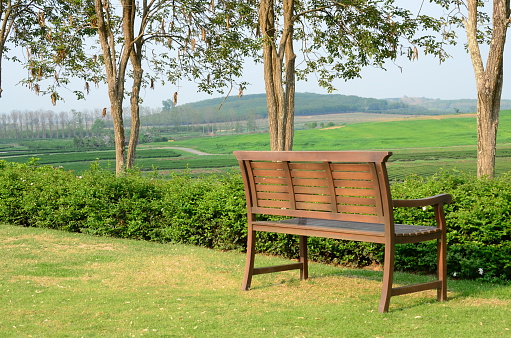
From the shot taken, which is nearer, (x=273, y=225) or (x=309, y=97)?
(x=273, y=225)

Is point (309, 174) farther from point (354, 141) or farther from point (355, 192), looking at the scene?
point (354, 141)

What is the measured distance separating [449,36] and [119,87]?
726 centimetres

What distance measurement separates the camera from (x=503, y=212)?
5.65 meters

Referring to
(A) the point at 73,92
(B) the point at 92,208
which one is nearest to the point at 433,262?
(B) the point at 92,208

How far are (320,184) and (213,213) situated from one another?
300 cm

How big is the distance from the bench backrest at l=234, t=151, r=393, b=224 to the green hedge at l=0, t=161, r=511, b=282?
4.85 ft

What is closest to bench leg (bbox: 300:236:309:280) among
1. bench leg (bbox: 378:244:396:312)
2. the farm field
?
bench leg (bbox: 378:244:396:312)

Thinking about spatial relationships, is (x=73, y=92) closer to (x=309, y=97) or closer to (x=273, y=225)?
(x=273, y=225)

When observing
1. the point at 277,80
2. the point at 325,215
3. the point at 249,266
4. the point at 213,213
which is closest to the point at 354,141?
the point at 277,80

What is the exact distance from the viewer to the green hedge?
5.72 metres

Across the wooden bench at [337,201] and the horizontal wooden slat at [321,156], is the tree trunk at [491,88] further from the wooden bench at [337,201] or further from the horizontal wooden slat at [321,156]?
the horizontal wooden slat at [321,156]

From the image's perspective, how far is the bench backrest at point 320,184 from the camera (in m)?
4.43

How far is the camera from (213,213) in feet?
25.2

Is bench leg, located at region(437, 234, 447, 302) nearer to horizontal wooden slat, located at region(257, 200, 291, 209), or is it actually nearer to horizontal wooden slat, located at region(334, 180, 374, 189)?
horizontal wooden slat, located at region(334, 180, 374, 189)
